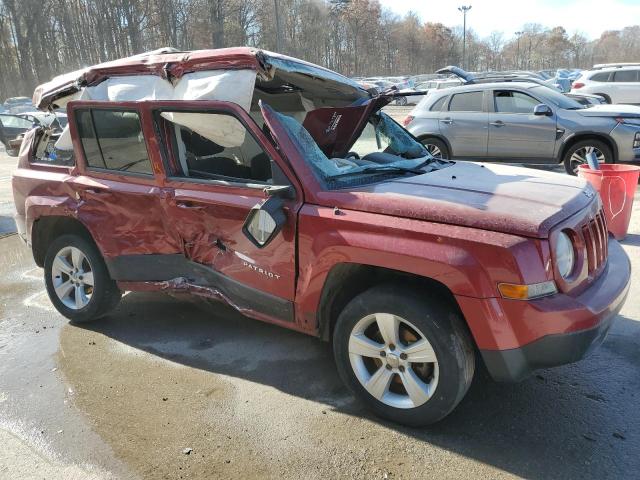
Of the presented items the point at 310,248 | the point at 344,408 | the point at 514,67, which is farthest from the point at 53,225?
the point at 514,67

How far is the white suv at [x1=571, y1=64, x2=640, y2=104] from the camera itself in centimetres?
1669

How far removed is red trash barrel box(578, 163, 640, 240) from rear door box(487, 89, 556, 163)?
3.47 metres

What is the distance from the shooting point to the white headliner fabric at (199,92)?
10.8 ft

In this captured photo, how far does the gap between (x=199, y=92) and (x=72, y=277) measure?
2.07 meters

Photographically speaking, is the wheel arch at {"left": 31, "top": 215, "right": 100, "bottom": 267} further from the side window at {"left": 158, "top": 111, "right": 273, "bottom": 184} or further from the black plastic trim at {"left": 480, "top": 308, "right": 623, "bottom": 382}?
the black plastic trim at {"left": 480, "top": 308, "right": 623, "bottom": 382}

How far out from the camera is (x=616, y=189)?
18.7ft

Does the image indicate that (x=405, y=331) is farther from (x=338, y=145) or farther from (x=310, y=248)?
(x=338, y=145)

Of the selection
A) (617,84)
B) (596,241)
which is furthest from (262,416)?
(617,84)

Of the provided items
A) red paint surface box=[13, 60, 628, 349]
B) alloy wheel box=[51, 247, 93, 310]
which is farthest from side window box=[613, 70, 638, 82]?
alloy wheel box=[51, 247, 93, 310]

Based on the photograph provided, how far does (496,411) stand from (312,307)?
119 cm

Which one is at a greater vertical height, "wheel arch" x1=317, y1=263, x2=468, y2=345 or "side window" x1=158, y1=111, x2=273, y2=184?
"side window" x1=158, y1=111, x2=273, y2=184

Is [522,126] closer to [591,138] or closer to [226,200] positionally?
[591,138]

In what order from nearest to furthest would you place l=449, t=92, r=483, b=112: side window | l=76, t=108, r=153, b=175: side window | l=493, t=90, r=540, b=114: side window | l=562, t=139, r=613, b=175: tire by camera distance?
l=76, t=108, r=153, b=175: side window → l=562, t=139, r=613, b=175: tire → l=493, t=90, r=540, b=114: side window → l=449, t=92, r=483, b=112: side window

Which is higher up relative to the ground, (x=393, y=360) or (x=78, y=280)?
(x=78, y=280)
